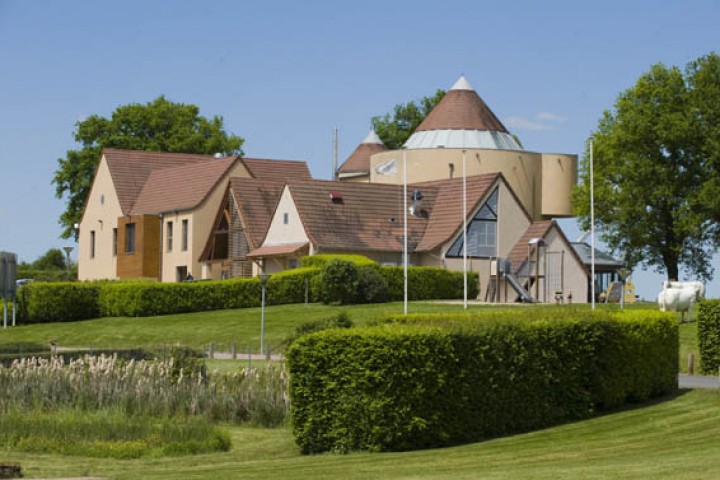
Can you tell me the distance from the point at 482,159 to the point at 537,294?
1391 cm

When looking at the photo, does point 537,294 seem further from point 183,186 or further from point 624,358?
point 624,358

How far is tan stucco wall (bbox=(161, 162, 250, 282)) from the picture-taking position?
74.1 m

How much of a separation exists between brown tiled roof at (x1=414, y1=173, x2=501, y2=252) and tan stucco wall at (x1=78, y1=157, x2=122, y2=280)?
69.9 ft

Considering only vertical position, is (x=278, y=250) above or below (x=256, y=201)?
below

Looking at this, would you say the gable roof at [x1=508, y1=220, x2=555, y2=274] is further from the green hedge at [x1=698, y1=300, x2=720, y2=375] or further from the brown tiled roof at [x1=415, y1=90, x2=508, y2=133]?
the green hedge at [x1=698, y1=300, x2=720, y2=375]

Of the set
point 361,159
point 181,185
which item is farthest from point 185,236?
point 361,159

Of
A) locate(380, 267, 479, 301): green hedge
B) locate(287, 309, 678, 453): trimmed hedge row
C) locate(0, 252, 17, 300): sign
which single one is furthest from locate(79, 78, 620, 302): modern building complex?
locate(287, 309, 678, 453): trimmed hedge row

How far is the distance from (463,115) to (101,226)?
73.5 feet

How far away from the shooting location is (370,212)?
6781 cm

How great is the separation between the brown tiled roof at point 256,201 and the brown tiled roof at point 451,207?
25.4 feet

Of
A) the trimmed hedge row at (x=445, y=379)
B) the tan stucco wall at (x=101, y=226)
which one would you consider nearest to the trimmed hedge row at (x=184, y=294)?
the tan stucco wall at (x=101, y=226)

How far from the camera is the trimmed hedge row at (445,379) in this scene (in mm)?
22469

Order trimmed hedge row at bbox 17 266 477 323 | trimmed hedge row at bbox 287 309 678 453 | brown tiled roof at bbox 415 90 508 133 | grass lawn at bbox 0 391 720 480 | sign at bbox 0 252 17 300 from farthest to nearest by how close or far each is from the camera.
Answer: brown tiled roof at bbox 415 90 508 133
trimmed hedge row at bbox 17 266 477 323
sign at bbox 0 252 17 300
trimmed hedge row at bbox 287 309 678 453
grass lawn at bbox 0 391 720 480

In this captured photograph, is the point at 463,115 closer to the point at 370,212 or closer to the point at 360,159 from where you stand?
the point at 360,159
